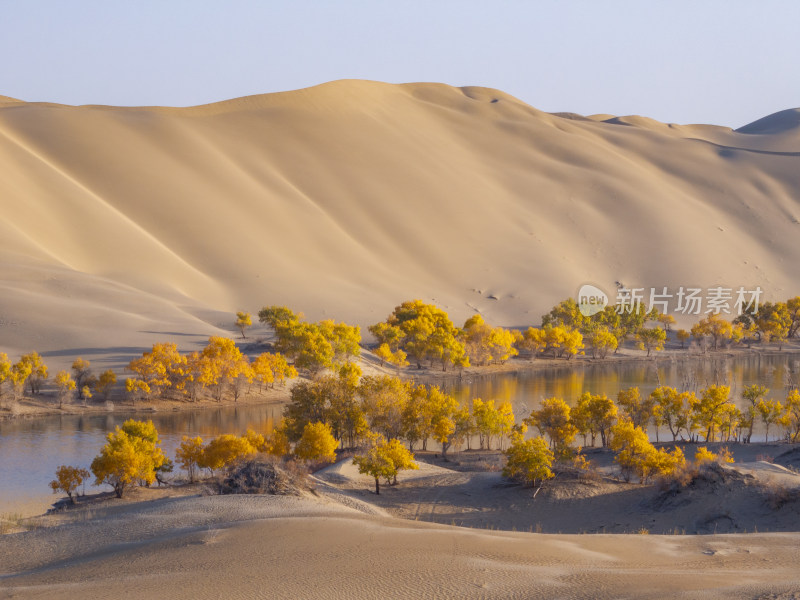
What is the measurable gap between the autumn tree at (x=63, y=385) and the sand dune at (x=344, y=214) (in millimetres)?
7185

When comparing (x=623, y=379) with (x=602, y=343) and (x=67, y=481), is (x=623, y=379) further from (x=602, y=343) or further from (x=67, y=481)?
(x=67, y=481)

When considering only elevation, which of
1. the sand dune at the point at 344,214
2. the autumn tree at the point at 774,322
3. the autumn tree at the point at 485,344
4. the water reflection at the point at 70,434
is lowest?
the water reflection at the point at 70,434

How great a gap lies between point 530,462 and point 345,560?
13.7 metres

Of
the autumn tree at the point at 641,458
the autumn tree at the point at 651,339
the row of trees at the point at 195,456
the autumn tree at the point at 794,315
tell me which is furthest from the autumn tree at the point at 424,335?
the autumn tree at the point at 794,315

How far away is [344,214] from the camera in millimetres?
95375

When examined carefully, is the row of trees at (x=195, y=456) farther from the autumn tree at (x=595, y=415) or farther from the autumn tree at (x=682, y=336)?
the autumn tree at (x=682, y=336)

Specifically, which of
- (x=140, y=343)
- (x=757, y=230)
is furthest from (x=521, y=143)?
(x=140, y=343)

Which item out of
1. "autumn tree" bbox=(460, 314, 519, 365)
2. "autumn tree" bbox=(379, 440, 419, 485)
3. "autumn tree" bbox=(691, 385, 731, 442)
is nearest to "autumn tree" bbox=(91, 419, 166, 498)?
"autumn tree" bbox=(379, 440, 419, 485)

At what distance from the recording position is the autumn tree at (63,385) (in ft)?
145

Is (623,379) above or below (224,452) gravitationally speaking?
above

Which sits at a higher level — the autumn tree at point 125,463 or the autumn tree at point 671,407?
the autumn tree at point 671,407

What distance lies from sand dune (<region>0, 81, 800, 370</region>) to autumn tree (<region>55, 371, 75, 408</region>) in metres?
7.19

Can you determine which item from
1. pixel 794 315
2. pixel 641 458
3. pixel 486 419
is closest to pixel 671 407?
pixel 486 419

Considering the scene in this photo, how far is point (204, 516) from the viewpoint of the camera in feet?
55.2
